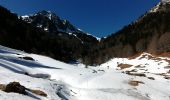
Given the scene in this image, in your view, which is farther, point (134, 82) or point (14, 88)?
point (134, 82)

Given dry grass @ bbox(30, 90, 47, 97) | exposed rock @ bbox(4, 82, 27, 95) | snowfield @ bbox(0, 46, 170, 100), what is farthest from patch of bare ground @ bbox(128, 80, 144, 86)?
exposed rock @ bbox(4, 82, 27, 95)

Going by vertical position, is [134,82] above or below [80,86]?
above

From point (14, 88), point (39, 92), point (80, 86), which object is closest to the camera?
point (14, 88)

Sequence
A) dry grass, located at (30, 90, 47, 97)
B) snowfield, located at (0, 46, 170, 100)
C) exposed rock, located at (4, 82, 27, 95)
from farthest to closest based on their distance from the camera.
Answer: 1. snowfield, located at (0, 46, 170, 100)
2. dry grass, located at (30, 90, 47, 97)
3. exposed rock, located at (4, 82, 27, 95)

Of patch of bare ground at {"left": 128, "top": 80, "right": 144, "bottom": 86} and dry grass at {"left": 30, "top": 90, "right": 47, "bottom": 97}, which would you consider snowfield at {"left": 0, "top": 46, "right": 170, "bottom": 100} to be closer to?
patch of bare ground at {"left": 128, "top": 80, "right": 144, "bottom": 86}

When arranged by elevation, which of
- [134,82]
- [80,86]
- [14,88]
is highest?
[134,82]

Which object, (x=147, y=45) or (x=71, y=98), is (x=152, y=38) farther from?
(x=71, y=98)

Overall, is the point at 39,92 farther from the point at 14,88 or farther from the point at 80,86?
the point at 80,86

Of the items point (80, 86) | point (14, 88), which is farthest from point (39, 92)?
point (80, 86)

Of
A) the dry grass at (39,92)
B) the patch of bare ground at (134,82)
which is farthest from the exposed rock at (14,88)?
the patch of bare ground at (134,82)

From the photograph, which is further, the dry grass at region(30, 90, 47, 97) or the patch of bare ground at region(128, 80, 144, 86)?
the patch of bare ground at region(128, 80, 144, 86)

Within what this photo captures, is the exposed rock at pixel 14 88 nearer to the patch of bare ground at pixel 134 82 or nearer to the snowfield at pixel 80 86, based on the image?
the snowfield at pixel 80 86

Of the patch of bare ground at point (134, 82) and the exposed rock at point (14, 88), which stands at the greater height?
the patch of bare ground at point (134, 82)

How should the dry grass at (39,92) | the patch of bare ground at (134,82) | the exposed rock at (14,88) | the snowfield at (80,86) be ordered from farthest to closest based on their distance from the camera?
the patch of bare ground at (134,82)
the snowfield at (80,86)
the dry grass at (39,92)
the exposed rock at (14,88)
